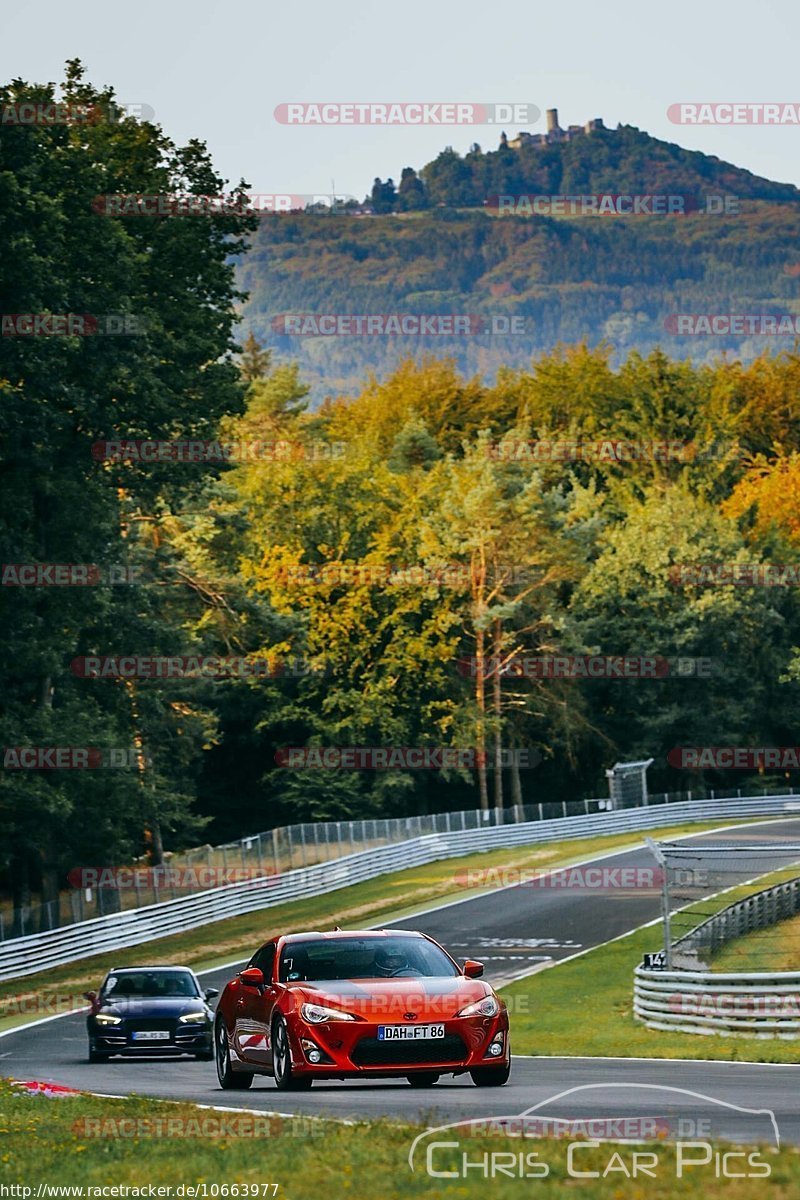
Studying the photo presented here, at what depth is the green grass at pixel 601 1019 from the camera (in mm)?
24422

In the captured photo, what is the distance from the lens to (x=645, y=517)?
98.0 meters

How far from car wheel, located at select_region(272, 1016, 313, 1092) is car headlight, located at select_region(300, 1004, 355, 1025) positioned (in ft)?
1.00

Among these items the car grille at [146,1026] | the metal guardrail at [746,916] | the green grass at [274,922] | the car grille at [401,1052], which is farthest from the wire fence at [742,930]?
the car grille at [401,1052]

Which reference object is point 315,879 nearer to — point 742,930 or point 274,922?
point 274,922

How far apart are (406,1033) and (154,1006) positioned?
9.95 meters

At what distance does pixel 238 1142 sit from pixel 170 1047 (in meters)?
12.3

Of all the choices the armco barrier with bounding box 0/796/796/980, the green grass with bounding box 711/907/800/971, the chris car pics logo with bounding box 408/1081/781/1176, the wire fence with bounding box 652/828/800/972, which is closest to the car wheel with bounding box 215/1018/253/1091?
the chris car pics logo with bounding box 408/1081/781/1176

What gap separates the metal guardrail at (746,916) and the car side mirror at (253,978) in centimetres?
1771

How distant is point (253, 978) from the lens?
16922 millimetres

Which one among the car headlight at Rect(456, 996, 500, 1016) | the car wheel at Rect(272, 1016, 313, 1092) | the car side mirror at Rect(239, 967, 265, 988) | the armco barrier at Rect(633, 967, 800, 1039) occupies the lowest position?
the armco barrier at Rect(633, 967, 800, 1039)

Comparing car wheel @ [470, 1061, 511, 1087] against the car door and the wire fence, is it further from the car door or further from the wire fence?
the wire fence

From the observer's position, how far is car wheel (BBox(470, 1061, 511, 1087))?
16.1 metres

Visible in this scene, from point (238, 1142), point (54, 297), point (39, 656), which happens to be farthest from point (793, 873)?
point (238, 1142)

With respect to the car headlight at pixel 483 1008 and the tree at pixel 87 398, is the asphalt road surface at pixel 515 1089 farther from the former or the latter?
the tree at pixel 87 398
